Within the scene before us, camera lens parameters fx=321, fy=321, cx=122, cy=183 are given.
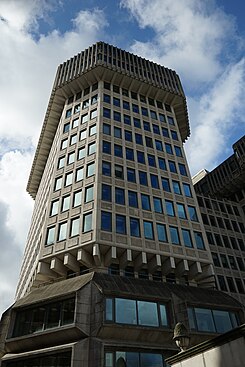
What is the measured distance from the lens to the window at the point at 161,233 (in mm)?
→ 33094

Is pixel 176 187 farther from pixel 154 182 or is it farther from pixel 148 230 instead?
pixel 148 230

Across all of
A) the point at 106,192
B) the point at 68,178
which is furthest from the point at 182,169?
the point at 68,178

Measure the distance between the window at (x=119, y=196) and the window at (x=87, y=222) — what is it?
142 inches

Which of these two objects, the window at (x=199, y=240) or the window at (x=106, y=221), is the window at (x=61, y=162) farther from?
the window at (x=199, y=240)

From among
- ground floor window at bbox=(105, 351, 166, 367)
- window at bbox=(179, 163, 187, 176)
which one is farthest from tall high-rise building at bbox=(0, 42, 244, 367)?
window at bbox=(179, 163, 187, 176)

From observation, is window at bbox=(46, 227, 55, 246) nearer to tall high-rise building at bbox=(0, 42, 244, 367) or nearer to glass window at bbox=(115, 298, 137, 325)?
tall high-rise building at bbox=(0, 42, 244, 367)

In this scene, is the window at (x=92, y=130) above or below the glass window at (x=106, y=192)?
above

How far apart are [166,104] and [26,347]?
130 ft

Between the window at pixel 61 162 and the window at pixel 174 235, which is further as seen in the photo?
the window at pixel 61 162

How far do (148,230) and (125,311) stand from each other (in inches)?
392

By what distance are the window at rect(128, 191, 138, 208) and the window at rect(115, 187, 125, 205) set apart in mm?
753

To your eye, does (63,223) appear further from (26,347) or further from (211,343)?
(211,343)

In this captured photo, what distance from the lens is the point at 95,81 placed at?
47906 millimetres

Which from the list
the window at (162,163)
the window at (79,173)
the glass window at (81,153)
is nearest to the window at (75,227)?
the window at (79,173)
